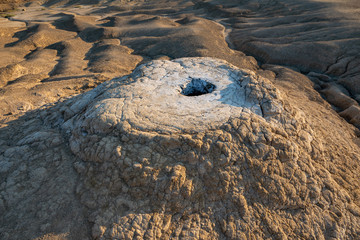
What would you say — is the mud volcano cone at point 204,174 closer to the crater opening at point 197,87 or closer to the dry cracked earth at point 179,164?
the dry cracked earth at point 179,164

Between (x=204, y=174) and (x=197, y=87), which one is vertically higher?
(x=197, y=87)

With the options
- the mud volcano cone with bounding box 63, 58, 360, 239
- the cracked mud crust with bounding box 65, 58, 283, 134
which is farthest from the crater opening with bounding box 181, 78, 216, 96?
the mud volcano cone with bounding box 63, 58, 360, 239

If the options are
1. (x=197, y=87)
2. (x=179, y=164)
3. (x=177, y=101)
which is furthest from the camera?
(x=197, y=87)

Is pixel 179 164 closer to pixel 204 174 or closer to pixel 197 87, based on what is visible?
pixel 204 174

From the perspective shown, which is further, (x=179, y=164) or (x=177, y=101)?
(x=177, y=101)

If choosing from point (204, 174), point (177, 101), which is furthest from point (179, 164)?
point (177, 101)

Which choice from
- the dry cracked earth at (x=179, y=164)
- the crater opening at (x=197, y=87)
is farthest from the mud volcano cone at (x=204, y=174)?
the crater opening at (x=197, y=87)

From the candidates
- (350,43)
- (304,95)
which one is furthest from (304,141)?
(350,43)

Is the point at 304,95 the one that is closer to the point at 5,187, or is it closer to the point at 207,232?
the point at 207,232
